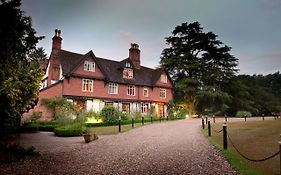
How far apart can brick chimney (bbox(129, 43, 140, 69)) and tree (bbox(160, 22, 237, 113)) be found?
618cm

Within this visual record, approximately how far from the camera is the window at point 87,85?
36938mm

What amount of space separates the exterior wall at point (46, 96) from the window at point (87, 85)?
3.80 m

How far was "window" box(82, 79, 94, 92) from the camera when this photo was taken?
121ft

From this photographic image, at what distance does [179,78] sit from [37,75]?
128 feet

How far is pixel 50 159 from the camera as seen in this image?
1072 centimetres

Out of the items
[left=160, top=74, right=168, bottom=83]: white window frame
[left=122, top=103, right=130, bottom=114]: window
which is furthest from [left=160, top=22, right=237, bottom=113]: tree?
[left=122, top=103, right=130, bottom=114]: window

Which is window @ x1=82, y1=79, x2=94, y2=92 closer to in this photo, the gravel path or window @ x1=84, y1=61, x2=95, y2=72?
window @ x1=84, y1=61, x2=95, y2=72

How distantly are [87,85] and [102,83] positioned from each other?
2.78m

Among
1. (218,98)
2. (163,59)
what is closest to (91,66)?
(163,59)

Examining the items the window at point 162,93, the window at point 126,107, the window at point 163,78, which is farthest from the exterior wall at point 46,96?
the window at point 163,78

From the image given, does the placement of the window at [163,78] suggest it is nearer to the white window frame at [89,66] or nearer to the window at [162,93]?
the window at [162,93]

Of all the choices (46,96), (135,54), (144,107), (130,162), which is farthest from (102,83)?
(130,162)

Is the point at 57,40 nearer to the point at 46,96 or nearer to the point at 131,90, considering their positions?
the point at 46,96

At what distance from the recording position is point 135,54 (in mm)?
47062
